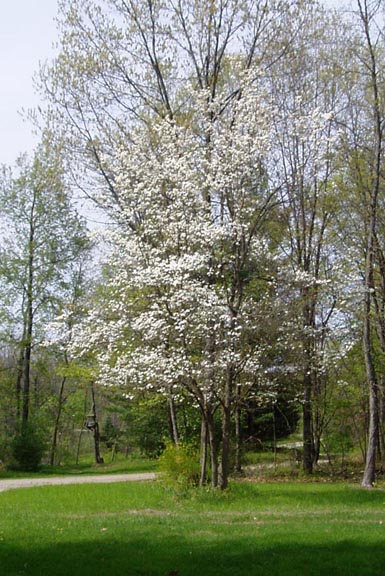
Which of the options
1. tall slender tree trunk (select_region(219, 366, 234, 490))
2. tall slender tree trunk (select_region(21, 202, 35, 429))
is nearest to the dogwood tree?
tall slender tree trunk (select_region(219, 366, 234, 490))

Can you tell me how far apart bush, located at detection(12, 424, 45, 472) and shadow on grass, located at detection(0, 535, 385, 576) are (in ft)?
62.2

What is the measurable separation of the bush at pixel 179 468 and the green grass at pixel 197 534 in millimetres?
504

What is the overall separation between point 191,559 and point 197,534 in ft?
5.73

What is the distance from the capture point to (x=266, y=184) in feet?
51.5

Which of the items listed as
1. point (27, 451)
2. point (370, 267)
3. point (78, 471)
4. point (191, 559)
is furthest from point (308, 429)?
point (191, 559)

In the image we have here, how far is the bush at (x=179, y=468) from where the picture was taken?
47.8ft

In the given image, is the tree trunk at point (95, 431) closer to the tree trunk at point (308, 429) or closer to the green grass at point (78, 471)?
the green grass at point (78, 471)

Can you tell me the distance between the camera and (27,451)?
26.2m

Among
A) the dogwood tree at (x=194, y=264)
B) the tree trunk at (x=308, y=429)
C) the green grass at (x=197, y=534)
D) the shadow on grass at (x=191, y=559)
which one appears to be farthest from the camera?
the tree trunk at (x=308, y=429)

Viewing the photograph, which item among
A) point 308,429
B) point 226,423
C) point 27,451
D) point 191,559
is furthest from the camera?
point 27,451

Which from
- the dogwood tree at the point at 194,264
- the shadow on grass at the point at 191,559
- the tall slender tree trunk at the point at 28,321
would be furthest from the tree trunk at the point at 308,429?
the shadow on grass at the point at 191,559

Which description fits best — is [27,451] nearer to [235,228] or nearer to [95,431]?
[95,431]

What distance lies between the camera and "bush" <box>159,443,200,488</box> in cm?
1455

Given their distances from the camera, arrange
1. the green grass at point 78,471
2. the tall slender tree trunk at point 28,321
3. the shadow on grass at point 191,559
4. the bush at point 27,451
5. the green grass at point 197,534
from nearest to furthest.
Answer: the shadow on grass at point 191,559 → the green grass at point 197,534 → the green grass at point 78,471 → the bush at point 27,451 → the tall slender tree trunk at point 28,321
